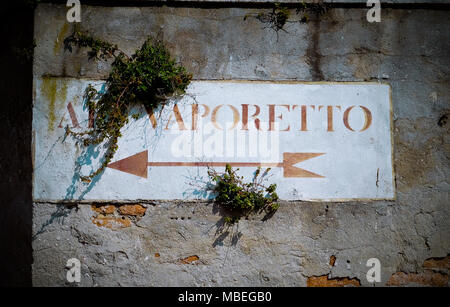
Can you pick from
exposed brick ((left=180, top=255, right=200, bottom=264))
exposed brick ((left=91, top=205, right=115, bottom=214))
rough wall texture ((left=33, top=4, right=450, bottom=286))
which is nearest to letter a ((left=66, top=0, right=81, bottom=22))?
rough wall texture ((left=33, top=4, right=450, bottom=286))

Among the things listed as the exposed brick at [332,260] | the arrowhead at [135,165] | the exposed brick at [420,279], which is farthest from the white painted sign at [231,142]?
the exposed brick at [420,279]

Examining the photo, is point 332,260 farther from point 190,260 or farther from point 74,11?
point 74,11

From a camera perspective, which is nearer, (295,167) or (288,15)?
(295,167)

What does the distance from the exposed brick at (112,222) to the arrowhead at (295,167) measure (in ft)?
5.45

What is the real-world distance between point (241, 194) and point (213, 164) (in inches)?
16.1

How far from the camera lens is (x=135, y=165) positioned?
10.2ft

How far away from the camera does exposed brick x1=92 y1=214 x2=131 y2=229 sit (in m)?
3.08

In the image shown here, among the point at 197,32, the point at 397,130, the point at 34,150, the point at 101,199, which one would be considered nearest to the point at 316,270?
the point at 397,130

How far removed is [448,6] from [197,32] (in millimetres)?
2677

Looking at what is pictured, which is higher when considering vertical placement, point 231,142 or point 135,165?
point 231,142

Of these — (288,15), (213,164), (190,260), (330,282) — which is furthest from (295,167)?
(288,15)

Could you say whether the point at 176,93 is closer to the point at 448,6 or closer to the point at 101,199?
the point at 101,199

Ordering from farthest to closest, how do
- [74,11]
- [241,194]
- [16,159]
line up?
[16,159], [74,11], [241,194]

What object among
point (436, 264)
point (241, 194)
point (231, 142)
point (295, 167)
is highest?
point (231, 142)
